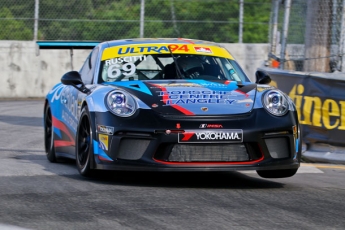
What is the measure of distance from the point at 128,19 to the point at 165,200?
1526 centimetres

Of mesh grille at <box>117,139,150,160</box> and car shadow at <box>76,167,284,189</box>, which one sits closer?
mesh grille at <box>117,139,150,160</box>

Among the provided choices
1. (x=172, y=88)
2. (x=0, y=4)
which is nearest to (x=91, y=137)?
(x=172, y=88)

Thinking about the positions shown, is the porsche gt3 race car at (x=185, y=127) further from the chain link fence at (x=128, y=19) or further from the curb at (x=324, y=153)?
the chain link fence at (x=128, y=19)

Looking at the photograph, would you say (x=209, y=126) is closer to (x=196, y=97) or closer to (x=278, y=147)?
(x=196, y=97)

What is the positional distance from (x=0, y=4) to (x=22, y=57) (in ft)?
4.48

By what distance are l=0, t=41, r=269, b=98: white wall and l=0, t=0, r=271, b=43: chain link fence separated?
0.32 metres

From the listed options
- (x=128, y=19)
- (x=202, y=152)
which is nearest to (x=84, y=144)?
(x=202, y=152)

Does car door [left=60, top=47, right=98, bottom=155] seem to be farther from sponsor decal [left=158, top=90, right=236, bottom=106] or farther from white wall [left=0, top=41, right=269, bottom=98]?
white wall [left=0, top=41, right=269, bottom=98]

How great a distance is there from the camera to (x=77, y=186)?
6594 mm

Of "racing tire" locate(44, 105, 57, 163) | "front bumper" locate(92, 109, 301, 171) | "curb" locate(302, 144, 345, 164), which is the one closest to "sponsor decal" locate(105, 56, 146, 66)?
"front bumper" locate(92, 109, 301, 171)

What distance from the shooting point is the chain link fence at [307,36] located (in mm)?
11438

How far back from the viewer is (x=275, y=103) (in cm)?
700

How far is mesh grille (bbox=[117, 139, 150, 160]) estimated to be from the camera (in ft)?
21.7

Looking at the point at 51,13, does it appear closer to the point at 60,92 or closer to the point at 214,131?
the point at 60,92
